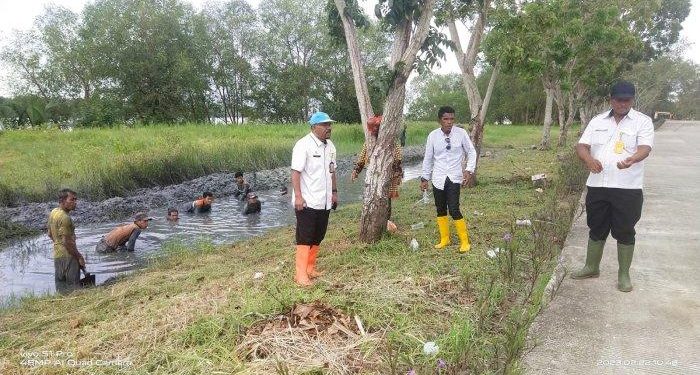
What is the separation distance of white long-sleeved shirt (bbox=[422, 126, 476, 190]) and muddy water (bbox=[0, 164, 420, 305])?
468 cm

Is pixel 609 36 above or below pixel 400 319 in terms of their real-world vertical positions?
above

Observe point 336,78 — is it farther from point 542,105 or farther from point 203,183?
point 203,183

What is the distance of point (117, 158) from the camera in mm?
13844

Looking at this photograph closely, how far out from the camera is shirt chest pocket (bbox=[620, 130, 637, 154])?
4180mm

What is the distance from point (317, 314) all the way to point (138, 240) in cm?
654

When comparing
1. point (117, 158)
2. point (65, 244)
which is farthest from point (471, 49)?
point (117, 158)

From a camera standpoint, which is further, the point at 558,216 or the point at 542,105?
the point at 542,105

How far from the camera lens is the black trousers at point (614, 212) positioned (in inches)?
165

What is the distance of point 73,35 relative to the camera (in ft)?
114

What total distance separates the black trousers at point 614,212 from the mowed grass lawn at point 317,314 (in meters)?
0.47

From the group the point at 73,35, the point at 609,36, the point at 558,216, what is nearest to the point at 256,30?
the point at 73,35

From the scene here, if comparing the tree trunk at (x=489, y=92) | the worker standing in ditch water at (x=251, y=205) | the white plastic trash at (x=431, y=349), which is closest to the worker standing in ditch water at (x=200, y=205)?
the worker standing in ditch water at (x=251, y=205)

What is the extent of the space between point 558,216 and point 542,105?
5176 centimetres

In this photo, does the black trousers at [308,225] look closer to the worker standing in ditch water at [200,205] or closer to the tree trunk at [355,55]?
the tree trunk at [355,55]
